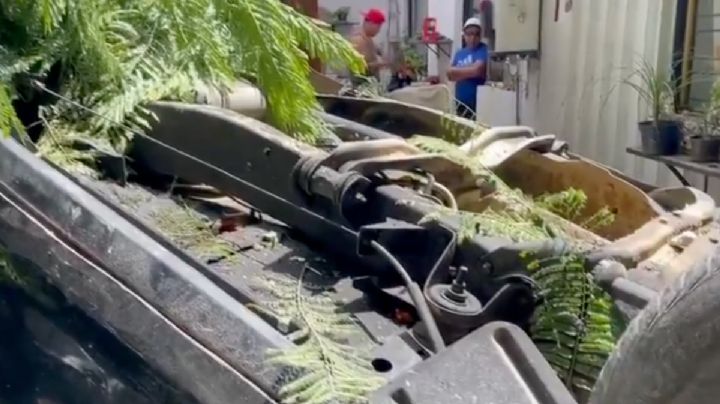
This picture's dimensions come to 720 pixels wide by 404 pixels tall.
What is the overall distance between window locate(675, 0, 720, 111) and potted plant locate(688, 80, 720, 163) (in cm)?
29

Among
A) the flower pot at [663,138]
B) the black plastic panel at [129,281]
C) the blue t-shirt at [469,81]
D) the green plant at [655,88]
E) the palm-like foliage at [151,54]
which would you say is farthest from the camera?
the blue t-shirt at [469,81]

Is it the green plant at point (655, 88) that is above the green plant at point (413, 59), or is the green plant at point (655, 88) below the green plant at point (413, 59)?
above

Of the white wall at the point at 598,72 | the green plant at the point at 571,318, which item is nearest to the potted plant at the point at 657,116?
the white wall at the point at 598,72

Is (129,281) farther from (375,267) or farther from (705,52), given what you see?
(705,52)

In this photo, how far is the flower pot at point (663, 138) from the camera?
13.4 feet

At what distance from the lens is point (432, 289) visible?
0.99 metres

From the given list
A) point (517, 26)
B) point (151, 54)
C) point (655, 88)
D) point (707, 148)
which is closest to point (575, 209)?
point (151, 54)

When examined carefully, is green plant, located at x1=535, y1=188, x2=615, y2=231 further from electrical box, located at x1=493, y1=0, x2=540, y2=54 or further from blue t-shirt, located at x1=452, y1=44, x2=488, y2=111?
blue t-shirt, located at x1=452, y1=44, x2=488, y2=111

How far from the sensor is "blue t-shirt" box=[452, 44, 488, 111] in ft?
18.9

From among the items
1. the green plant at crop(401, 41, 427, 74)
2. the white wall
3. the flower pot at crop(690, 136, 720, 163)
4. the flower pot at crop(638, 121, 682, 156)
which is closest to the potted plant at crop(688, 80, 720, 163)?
the flower pot at crop(690, 136, 720, 163)

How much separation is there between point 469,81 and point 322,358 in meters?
5.10

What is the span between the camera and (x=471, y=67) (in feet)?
19.1

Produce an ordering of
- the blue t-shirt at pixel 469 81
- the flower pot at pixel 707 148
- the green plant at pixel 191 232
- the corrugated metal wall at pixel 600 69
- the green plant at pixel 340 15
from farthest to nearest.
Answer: the green plant at pixel 340 15 < the blue t-shirt at pixel 469 81 < the corrugated metal wall at pixel 600 69 < the flower pot at pixel 707 148 < the green plant at pixel 191 232

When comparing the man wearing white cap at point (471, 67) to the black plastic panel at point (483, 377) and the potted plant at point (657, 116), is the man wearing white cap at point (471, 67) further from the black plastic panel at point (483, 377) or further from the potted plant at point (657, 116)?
the black plastic panel at point (483, 377)
